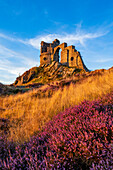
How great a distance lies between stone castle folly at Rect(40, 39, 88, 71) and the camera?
2997 cm

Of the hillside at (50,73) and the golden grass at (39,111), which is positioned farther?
the hillside at (50,73)

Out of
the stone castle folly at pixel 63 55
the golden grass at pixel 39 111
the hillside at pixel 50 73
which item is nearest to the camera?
the golden grass at pixel 39 111

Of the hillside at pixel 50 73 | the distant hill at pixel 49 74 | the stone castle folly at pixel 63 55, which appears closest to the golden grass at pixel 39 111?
the distant hill at pixel 49 74

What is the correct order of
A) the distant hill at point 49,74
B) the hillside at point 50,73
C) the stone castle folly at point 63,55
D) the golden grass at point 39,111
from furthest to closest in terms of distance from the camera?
1. the stone castle folly at point 63,55
2. the hillside at point 50,73
3. the distant hill at point 49,74
4. the golden grass at point 39,111

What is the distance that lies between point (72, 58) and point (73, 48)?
9.00ft

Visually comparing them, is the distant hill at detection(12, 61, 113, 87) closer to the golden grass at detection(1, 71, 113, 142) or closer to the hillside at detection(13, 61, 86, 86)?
the hillside at detection(13, 61, 86, 86)

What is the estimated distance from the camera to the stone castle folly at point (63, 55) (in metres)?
30.0

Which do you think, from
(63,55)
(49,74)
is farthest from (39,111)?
(63,55)

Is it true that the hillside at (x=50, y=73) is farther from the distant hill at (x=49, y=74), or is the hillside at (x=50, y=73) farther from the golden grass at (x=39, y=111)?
the golden grass at (x=39, y=111)

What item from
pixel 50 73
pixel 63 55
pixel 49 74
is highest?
pixel 63 55

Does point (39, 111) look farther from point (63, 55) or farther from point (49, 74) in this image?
point (63, 55)

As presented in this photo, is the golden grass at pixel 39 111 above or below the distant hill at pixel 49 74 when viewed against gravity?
below

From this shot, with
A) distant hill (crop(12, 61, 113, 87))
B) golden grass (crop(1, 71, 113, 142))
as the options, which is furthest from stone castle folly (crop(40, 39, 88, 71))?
golden grass (crop(1, 71, 113, 142))

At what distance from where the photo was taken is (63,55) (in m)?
33.0
